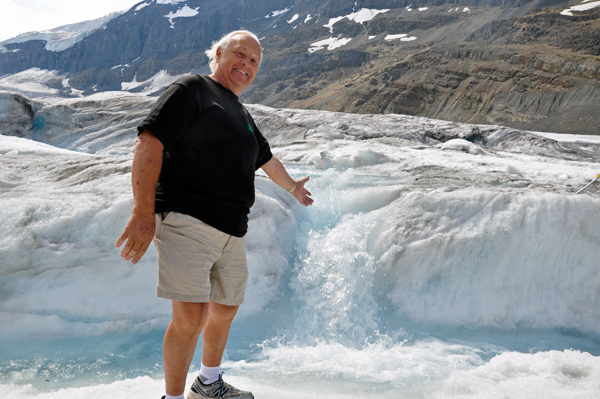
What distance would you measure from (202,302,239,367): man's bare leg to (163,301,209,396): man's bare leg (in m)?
0.20

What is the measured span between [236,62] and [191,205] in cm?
76

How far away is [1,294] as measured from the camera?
2.95 meters

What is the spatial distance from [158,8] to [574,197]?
11487 cm

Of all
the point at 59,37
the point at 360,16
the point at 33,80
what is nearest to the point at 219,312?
the point at 360,16

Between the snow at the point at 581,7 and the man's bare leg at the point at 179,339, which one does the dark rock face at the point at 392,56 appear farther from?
the man's bare leg at the point at 179,339

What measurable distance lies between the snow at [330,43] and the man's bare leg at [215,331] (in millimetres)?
70293

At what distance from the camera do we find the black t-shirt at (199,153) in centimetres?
151

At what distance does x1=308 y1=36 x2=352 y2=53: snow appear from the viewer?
221 ft

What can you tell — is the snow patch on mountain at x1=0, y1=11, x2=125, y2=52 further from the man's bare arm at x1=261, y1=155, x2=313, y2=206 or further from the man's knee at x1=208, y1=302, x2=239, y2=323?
the man's knee at x1=208, y1=302, x2=239, y2=323

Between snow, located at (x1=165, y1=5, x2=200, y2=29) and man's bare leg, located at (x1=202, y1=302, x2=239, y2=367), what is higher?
snow, located at (x1=165, y1=5, x2=200, y2=29)

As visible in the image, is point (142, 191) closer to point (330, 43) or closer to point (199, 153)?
point (199, 153)

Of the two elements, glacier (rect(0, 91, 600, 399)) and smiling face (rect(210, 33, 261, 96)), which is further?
glacier (rect(0, 91, 600, 399))

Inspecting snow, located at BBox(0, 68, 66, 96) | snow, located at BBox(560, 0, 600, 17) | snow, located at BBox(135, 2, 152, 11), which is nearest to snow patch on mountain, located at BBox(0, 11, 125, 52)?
snow, located at BBox(0, 68, 66, 96)

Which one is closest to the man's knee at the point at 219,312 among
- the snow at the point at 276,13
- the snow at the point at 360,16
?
the snow at the point at 360,16
